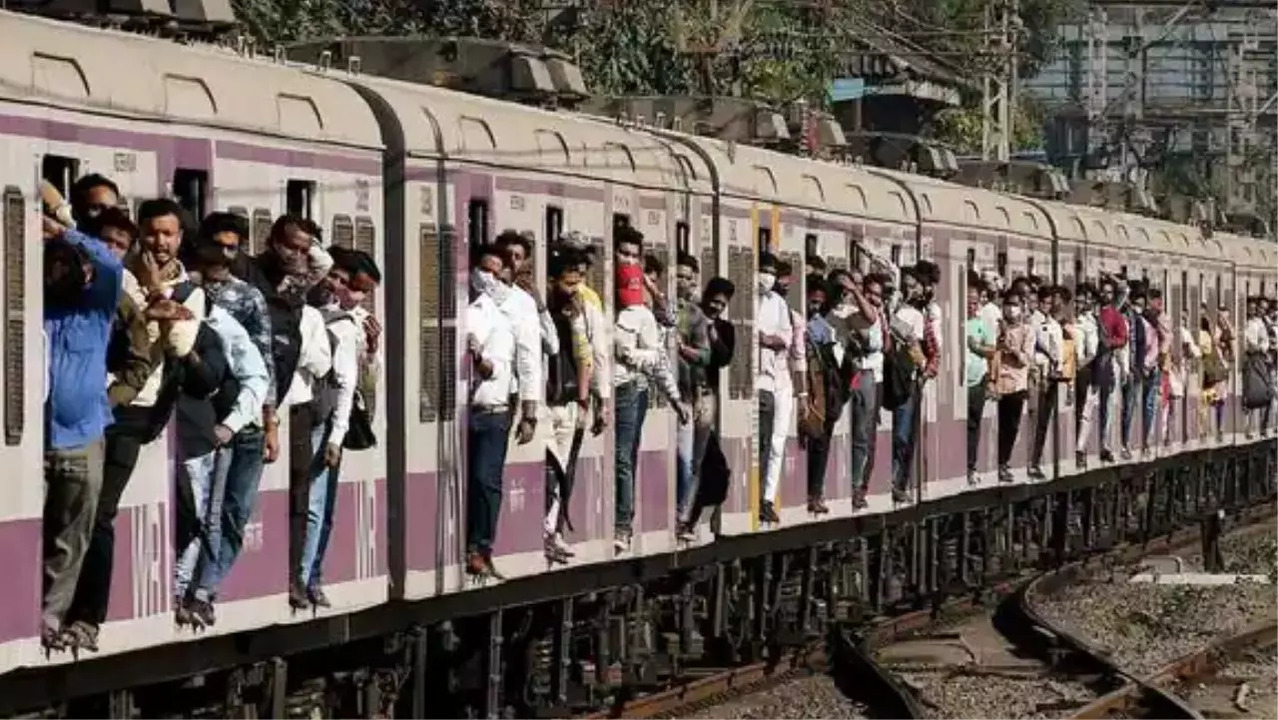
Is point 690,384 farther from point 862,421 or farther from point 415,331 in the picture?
point 415,331

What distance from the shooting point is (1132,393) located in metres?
31.0

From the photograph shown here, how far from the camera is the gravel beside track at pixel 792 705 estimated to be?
1842 centimetres

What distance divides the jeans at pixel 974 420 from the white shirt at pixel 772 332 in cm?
589

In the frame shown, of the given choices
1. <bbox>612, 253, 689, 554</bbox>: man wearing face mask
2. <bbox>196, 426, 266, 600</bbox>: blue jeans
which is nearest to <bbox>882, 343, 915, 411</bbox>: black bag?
<bbox>612, 253, 689, 554</bbox>: man wearing face mask

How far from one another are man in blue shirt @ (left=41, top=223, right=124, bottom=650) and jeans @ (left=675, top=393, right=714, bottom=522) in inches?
305

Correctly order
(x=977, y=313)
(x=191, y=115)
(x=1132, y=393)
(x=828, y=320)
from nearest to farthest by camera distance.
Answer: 1. (x=191, y=115)
2. (x=828, y=320)
3. (x=977, y=313)
4. (x=1132, y=393)

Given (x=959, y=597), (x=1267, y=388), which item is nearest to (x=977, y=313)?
(x=959, y=597)

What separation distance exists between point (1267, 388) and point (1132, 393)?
7.36 m

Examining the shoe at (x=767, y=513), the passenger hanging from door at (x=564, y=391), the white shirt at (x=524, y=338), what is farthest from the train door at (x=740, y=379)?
the white shirt at (x=524, y=338)

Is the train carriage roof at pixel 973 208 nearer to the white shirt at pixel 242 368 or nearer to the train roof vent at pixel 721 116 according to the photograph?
the train roof vent at pixel 721 116

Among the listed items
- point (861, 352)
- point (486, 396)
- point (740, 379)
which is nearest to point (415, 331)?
point (486, 396)

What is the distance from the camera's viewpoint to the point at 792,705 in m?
19.1

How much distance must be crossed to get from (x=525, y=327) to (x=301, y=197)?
2.16m

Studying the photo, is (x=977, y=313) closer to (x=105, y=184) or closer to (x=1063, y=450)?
(x=1063, y=450)
